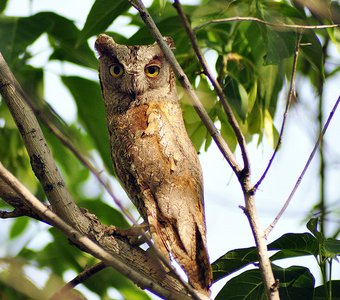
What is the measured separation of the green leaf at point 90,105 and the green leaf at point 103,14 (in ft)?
2.25

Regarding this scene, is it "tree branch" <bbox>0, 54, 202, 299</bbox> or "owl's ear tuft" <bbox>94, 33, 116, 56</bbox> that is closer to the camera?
"tree branch" <bbox>0, 54, 202, 299</bbox>

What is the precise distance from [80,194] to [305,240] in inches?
109

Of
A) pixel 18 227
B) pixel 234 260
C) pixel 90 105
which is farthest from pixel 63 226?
pixel 18 227

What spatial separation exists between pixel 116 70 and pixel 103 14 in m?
0.39

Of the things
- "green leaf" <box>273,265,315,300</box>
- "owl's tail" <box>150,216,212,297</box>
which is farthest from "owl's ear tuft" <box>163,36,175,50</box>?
"green leaf" <box>273,265,315,300</box>

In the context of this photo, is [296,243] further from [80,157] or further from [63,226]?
[80,157]

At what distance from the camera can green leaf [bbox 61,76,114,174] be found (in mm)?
4367

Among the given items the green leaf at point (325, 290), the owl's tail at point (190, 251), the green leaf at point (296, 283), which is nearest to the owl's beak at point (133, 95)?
the owl's tail at point (190, 251)

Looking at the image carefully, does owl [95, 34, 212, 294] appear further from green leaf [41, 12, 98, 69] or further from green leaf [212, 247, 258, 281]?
green leaf [41, 12, 98, 69]

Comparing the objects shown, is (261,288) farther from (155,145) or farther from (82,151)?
(82,151)

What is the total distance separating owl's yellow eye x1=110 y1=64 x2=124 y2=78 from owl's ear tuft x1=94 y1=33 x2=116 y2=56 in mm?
107

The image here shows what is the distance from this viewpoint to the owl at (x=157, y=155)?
2.98 meters

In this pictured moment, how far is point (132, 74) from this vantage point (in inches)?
154

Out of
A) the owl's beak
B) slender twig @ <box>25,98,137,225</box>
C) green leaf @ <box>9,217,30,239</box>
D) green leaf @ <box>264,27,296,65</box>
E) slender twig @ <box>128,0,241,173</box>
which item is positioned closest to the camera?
slender twig @ <box>25,98,137,225</box>
